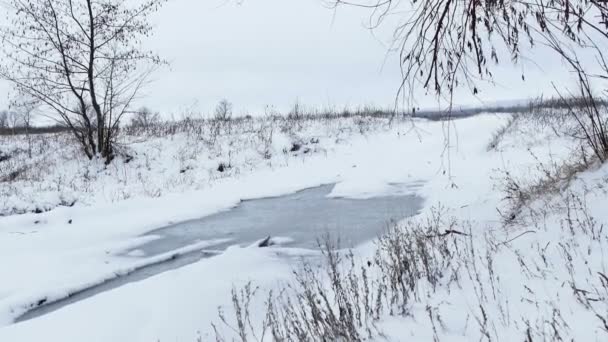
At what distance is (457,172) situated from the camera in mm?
12672

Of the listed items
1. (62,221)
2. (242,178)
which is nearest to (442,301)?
(62,221)

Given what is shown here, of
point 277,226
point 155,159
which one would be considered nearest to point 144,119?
point 155,159

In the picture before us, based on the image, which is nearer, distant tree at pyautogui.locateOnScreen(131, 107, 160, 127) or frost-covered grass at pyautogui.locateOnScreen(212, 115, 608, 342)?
frost-covered grass at pyautogui.locateOnScreen(212, 115, 608, 342)

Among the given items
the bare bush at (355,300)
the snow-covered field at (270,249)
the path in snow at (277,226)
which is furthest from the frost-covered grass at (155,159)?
the bare bush at (355,300)

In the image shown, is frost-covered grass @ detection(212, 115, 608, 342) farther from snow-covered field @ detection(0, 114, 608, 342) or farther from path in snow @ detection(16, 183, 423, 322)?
path in snow @ detection(16, 183, 423, 322)

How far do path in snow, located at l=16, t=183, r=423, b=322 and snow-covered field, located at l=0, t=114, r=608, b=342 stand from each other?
0.30 meters

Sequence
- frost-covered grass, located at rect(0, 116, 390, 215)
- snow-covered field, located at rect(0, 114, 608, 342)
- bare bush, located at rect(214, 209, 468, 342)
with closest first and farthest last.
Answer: bare bush, located at rect(214, 209, 468, 342)
snow-covered field, located at rect(0, 114, 608, 342)
frost-covered grass, located at rect(0, 116, 390, 215)

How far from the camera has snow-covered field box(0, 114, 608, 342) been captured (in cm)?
332

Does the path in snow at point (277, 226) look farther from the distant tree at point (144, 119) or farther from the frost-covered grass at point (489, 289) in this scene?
the distant tree at point (144, 119)

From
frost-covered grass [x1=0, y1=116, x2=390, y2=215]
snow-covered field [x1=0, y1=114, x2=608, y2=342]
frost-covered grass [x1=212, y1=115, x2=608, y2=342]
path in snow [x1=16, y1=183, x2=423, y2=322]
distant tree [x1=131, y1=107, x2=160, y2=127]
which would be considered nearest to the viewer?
frost-covered grass [x1=212, y1=115, x2=608, y2=342]

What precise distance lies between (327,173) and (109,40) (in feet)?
29.8

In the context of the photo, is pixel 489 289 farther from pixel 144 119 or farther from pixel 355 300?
pixel 144 119

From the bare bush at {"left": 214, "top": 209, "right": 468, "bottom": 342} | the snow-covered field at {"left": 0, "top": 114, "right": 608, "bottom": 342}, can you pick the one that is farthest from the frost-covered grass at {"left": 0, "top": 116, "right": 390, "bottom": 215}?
the bare bush at {"left": 214, "top": 209, "right": 468, "bottom": 342}

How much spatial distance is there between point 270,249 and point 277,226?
5.83ft
